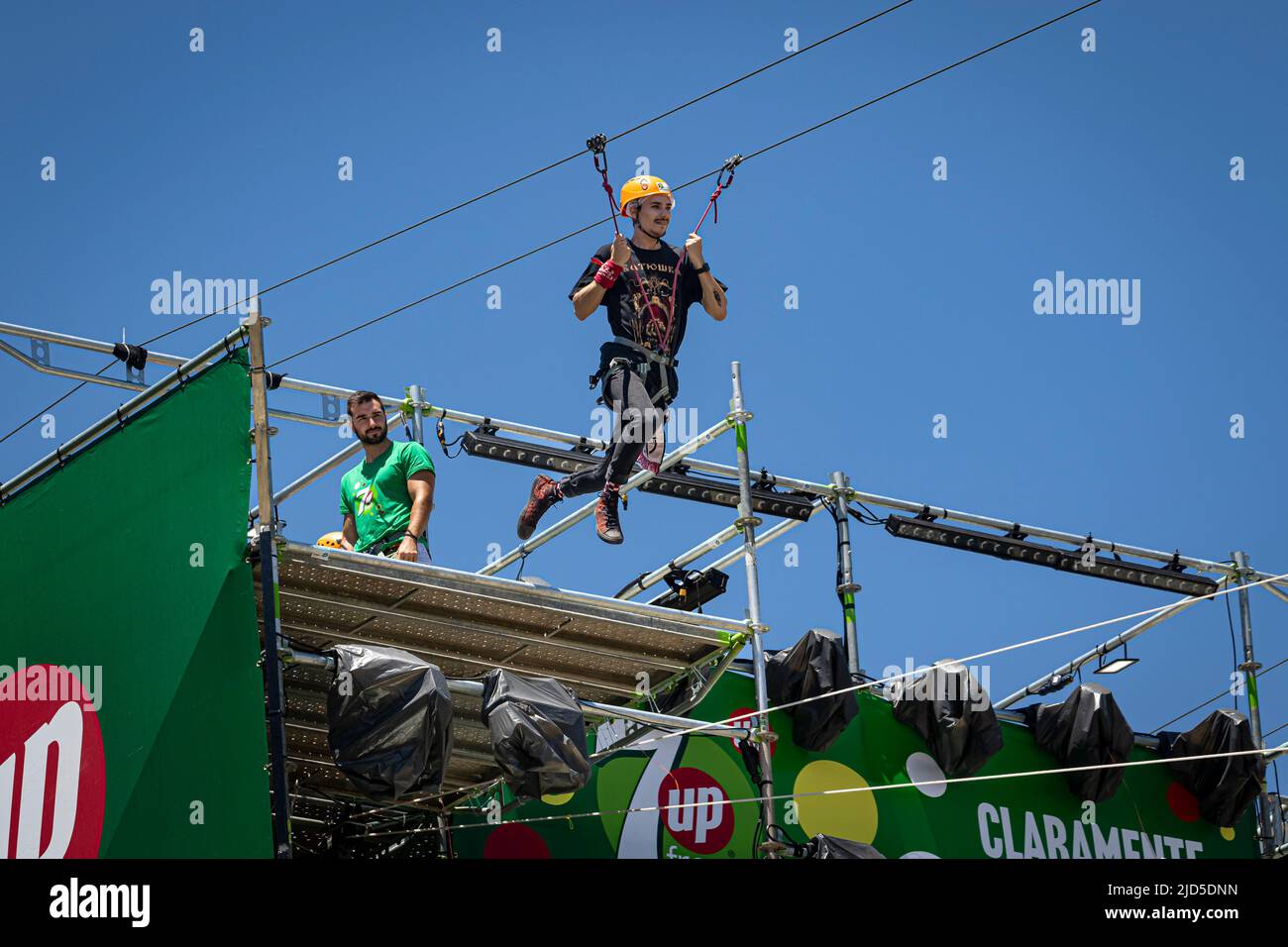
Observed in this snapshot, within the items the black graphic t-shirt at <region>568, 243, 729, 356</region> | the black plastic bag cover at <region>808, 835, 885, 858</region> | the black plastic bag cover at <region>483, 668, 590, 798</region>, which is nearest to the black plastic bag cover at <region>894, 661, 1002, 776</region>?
the black plastic bag cover at <region>808, 835, 885, 858</region>

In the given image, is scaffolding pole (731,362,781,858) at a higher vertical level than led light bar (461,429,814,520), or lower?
lower

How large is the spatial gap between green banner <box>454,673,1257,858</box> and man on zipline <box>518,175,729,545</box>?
182cm

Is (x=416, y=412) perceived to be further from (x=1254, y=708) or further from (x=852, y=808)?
(x=1254, y=708)

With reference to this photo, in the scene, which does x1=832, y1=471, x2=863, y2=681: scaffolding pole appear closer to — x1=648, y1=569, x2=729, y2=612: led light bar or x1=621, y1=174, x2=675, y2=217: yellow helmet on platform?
x1=648, y1=569, x2=729, y2=612: led light bar

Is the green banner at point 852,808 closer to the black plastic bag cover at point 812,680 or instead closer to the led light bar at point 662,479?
the black plastic bag cover at point 812,680

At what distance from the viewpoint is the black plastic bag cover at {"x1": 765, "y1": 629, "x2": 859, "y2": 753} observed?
13070 millimetres

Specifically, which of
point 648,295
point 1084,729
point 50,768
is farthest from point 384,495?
point 1084,729

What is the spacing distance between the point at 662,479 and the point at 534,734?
537 cm

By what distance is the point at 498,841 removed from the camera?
12102 mm

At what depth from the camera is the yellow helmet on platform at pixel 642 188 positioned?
39.2 ft

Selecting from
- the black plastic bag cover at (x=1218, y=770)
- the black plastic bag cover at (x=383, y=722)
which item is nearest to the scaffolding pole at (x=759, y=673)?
the black plastic bag cover at (x=383, y=722)

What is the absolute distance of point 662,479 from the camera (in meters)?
15.1
